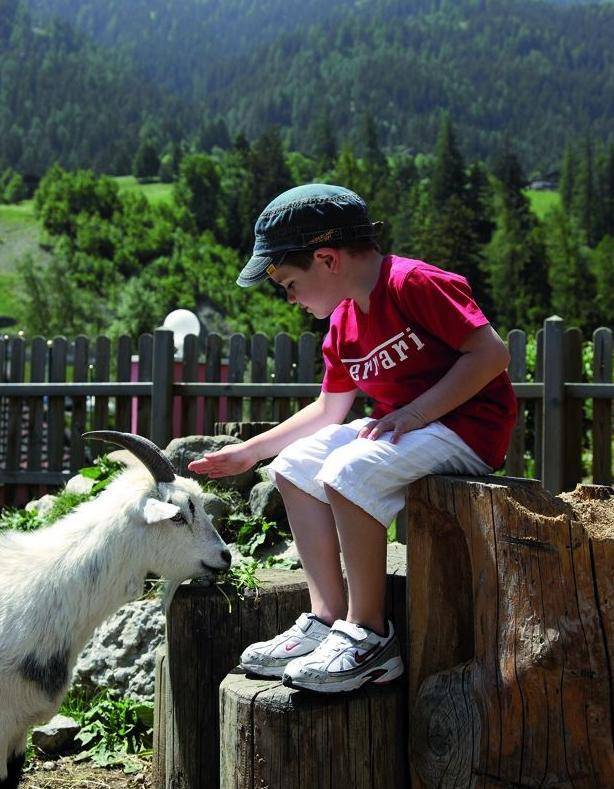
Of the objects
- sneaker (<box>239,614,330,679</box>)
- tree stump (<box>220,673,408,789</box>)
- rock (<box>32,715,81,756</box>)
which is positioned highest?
sneaker (<box>239,614,330,679</box>)

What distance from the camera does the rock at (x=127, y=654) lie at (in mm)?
4449

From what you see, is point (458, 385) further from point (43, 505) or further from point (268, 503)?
point (43, 505)

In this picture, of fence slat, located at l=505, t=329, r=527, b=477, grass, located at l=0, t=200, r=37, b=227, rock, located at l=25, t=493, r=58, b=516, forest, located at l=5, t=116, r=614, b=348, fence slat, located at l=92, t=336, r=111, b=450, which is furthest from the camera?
grass, located at l=0, t=200, r=37, b=227

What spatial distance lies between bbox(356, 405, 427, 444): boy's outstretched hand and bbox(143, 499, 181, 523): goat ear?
2.44ft

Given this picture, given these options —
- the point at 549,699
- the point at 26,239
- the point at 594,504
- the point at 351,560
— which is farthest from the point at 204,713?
the point at 26,239

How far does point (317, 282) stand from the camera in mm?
2922

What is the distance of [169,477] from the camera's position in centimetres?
322

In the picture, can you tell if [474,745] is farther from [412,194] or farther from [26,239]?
[412,194]

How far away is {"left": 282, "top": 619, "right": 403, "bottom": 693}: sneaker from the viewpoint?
2.54 meters

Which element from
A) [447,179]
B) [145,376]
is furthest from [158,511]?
[447,179]

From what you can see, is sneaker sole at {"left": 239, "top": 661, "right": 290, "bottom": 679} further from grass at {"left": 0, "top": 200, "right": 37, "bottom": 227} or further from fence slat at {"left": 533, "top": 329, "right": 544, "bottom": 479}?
grass at {"left": 0, "top": 200, "right": 37, "bottom": 227}

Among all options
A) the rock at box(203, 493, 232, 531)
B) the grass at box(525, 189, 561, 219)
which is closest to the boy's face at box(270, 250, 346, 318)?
the rock at box(203, 493, 232, 531)

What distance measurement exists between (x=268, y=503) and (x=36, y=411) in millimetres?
5622

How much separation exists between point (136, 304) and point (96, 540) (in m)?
49.1
